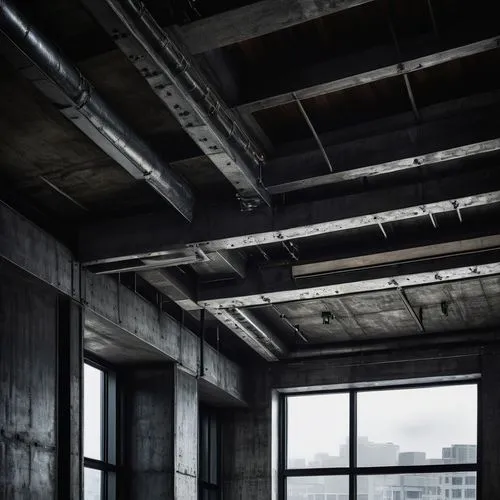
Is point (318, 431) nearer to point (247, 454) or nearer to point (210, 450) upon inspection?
point (247, 454)

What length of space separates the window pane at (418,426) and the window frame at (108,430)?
4621 mm

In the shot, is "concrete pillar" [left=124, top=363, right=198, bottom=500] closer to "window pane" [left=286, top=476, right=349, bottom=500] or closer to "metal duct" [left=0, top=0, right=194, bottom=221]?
"window pane" [left=286, top=476, right=349, bottom=500]

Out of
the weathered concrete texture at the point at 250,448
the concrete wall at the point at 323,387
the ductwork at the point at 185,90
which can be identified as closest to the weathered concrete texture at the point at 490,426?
the concrete wall at the point at 323,387

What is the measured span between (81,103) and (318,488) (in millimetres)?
9615

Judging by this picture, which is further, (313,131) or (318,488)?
(318,488)

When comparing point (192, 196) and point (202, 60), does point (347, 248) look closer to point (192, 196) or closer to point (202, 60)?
point (192, 196)

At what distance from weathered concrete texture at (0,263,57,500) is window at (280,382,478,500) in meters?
7.10

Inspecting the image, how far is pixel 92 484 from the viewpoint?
1100 cm

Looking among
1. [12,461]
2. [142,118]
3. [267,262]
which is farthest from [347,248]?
[12,461]

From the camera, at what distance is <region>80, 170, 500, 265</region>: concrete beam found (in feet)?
27.2

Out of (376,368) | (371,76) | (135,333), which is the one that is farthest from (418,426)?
(371,76)

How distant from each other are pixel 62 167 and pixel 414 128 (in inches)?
131

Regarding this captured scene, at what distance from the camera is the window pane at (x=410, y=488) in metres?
13.5

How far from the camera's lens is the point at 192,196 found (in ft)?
29.4
